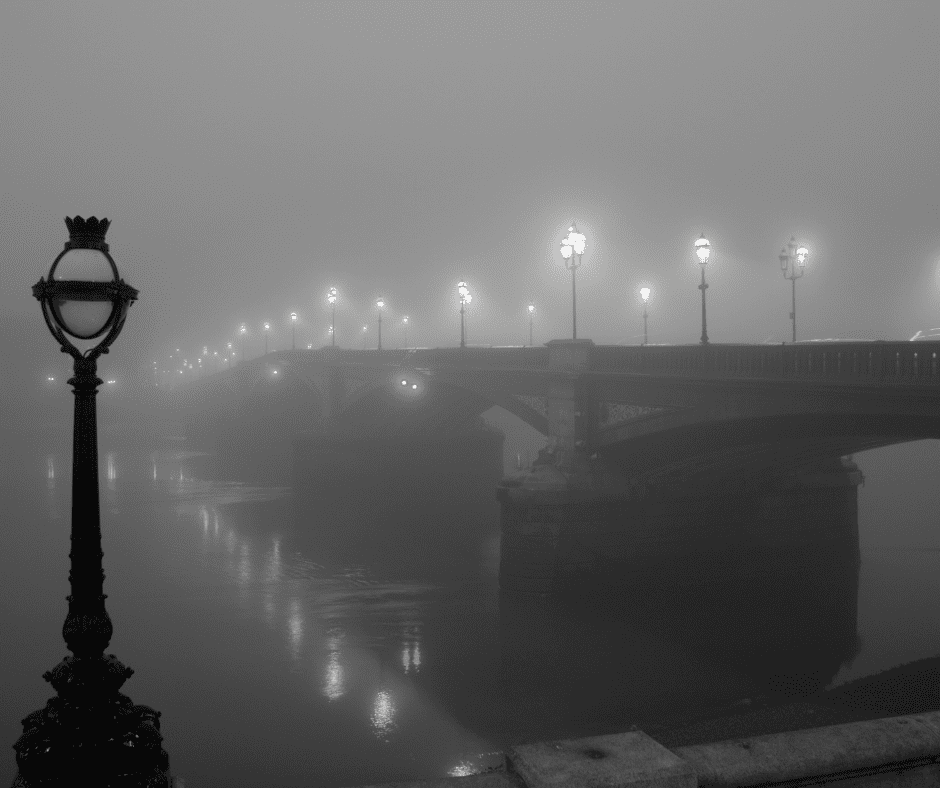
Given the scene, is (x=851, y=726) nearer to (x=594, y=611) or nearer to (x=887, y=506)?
(x=594, y=611)

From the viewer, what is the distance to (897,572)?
87.7 ft

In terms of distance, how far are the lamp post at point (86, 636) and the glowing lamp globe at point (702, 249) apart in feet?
62.9

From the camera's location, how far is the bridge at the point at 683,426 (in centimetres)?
1572

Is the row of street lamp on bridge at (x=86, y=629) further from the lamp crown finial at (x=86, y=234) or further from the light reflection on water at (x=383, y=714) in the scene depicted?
the light reflection on water at (x=383, y=714)

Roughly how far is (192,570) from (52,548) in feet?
20.8

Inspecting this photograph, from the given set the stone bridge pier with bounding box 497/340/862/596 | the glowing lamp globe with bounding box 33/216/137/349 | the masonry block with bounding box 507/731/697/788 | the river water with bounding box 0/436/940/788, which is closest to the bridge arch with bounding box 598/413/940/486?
the stone bridge pier with bounding box 497/340/862/596

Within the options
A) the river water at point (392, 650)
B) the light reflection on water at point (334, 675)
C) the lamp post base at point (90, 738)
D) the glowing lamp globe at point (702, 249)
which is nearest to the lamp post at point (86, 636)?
the lamp post base at point (90, 738)

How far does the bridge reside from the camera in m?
15.7

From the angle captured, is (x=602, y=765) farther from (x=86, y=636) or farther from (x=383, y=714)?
(x=383, y=714)

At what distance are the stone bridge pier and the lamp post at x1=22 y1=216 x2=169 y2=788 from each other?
65.3 feet

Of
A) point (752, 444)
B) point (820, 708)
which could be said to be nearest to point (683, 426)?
point (752, 444)

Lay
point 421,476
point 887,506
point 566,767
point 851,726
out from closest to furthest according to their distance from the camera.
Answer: point 566,767 < point 851,726 < point 887,506 < point 421,476

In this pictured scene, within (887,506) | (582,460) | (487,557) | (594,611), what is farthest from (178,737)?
(887,506)

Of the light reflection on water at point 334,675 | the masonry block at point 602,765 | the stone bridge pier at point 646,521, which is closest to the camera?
the masonry block at point 602,765
